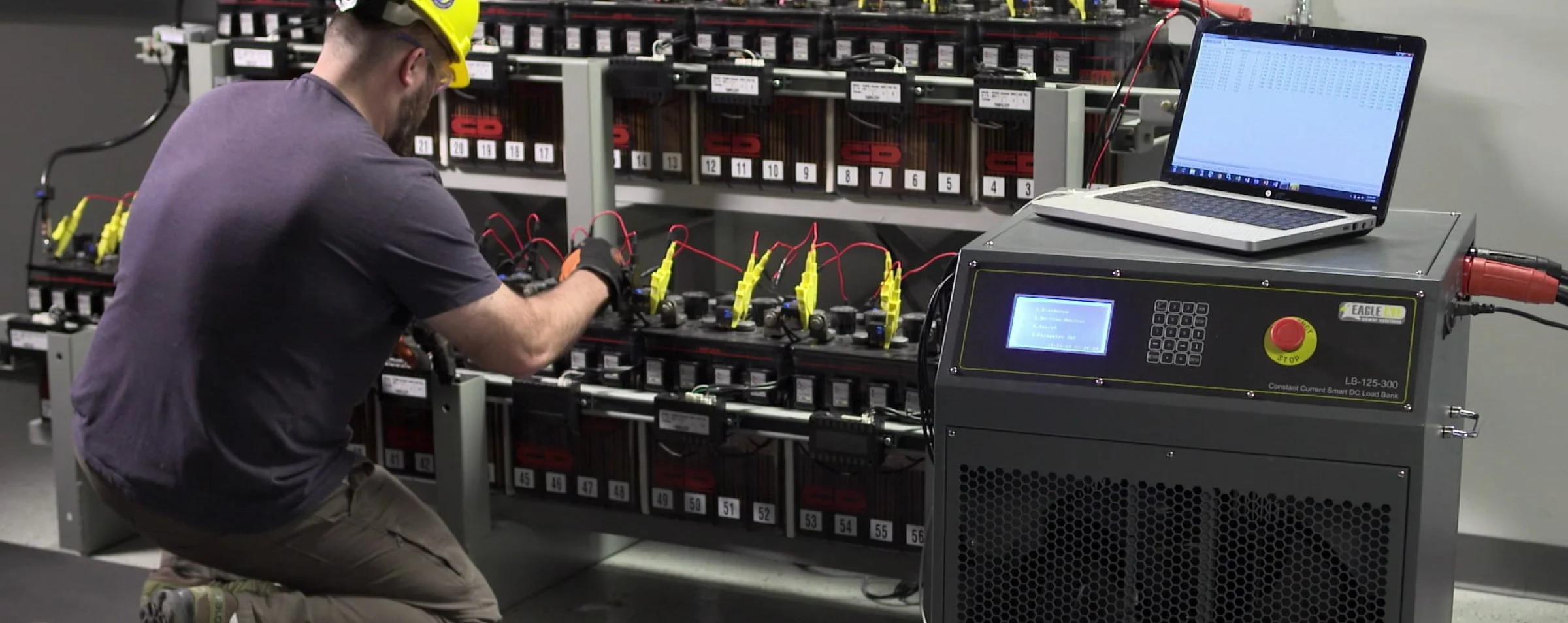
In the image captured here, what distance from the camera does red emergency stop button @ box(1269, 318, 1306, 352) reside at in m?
1.53

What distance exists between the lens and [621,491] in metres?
3.29

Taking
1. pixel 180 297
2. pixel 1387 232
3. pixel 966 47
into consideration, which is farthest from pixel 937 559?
pixel 966 47

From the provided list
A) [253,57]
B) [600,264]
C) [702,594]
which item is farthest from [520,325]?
[253,57]

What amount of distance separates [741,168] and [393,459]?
1016 mm


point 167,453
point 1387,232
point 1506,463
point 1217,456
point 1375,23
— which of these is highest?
point 1375,23

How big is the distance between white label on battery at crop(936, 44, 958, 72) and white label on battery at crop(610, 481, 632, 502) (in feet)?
3.53

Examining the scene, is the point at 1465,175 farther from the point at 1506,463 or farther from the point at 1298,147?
the point at 1298,147

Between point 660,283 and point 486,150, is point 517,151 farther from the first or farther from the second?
point 660,283

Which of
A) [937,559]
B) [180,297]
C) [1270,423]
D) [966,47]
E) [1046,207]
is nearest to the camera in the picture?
[1270,423]

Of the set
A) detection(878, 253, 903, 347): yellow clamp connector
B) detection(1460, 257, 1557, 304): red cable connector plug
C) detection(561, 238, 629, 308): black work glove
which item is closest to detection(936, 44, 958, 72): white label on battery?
detection(878, 253, 903, 347): yellow clamp connector

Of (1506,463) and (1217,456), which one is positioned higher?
(1217,456)

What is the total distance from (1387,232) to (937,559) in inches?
25.3

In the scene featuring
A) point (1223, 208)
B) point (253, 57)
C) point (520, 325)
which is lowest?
point (520, 325)

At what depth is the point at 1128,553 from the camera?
5.33 ft
